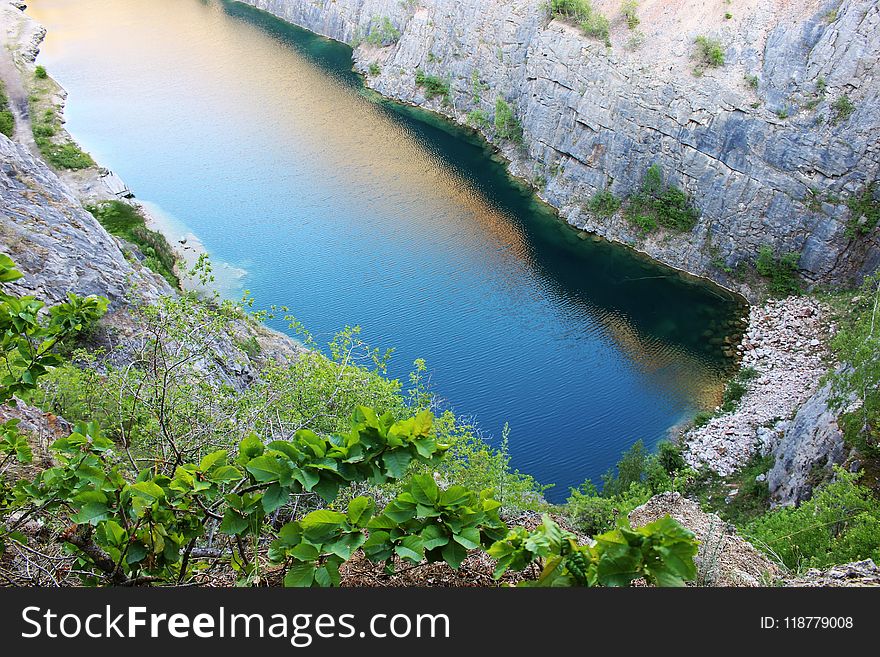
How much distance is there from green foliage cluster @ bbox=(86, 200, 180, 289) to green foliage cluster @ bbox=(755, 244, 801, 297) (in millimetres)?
27047

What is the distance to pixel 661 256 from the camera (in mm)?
39000

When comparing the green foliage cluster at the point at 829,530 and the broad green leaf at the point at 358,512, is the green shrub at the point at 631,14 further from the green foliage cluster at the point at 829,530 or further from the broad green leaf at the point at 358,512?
the broad green leaf at the point at 358,512

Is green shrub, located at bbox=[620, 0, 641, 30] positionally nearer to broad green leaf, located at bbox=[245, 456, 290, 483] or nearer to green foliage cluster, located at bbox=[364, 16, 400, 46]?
green foliage cluster, located at bbox=[364, 16, 400, 46]

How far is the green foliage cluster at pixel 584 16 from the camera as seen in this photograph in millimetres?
42844

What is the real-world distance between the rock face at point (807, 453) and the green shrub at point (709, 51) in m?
20.8

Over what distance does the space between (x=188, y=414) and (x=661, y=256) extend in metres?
30.6

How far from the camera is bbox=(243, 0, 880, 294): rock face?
1369 inches

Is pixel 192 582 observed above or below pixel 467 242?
above

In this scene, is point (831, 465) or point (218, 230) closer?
point (831, 465)

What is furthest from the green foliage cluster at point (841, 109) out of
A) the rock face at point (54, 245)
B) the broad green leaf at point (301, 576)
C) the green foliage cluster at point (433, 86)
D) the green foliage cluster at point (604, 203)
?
the broad green leaf at point (301, 576)

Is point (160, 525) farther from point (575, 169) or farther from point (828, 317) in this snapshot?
point (575, 169)

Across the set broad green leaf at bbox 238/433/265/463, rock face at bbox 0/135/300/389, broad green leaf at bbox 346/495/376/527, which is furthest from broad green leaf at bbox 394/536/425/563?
rock face at bbox 0/135/300/389

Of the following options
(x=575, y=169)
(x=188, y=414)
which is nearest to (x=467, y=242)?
(x=575, y=169)

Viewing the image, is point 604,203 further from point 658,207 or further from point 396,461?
point 396,461
